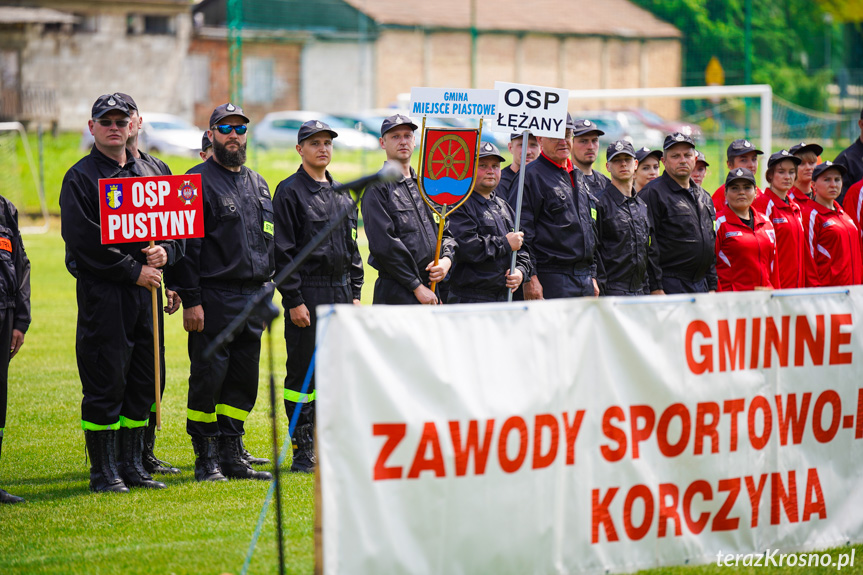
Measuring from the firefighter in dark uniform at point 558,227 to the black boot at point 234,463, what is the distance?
246 centimetres

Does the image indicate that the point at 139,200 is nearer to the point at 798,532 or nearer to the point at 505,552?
the point at 505,552

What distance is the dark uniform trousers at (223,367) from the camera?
23.8 feet

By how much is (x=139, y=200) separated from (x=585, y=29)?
26.7 m

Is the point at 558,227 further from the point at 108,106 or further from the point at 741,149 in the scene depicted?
the point at 108,106

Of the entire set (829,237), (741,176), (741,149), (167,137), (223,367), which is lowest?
(223,367)

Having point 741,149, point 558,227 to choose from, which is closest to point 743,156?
point 741,149

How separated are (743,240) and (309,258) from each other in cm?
352

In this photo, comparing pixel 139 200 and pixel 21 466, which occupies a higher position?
pixel 139 200

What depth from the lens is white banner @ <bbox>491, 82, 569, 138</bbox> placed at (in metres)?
7.83

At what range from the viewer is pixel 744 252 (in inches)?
334

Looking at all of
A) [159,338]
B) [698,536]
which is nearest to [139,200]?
[159,338]

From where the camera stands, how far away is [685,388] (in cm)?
522

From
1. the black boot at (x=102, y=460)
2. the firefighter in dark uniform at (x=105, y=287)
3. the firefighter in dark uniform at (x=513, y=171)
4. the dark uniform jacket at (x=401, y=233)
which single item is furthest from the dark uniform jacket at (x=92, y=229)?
the firefighter in dark uniform at (x=513, y=171)

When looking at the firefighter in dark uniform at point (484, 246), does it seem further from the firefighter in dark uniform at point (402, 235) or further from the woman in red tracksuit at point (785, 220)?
the woman in red tracksuit at point (785, 220)
